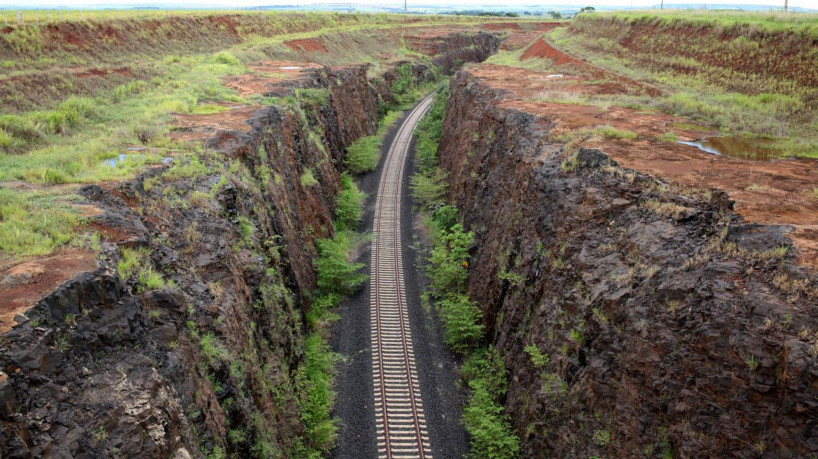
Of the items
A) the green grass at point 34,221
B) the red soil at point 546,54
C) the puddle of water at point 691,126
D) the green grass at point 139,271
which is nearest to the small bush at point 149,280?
the green grass at point 139,271

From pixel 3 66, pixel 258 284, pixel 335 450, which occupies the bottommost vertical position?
pixel 335 450

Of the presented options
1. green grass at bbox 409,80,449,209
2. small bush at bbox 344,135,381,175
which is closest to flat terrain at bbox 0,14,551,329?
small bush at bbox 344,135,381,175

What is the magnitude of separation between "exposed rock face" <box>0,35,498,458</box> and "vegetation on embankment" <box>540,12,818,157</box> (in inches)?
813

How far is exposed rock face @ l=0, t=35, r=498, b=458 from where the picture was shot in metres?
9.13

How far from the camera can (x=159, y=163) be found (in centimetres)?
1938

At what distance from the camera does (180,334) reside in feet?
40.6

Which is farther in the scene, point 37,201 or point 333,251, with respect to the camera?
point 333,251

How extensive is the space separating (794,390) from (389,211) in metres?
29.5

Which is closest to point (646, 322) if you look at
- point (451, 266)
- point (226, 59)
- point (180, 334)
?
point (180, 334)

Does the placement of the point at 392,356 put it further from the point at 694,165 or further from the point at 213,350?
the point at 694,165

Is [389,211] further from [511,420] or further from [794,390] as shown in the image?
[794,390]

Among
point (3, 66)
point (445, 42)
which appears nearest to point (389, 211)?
point (3, 66)

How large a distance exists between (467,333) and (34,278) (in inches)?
637

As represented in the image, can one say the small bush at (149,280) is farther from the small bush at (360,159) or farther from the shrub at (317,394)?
the small bush at (360,159)
